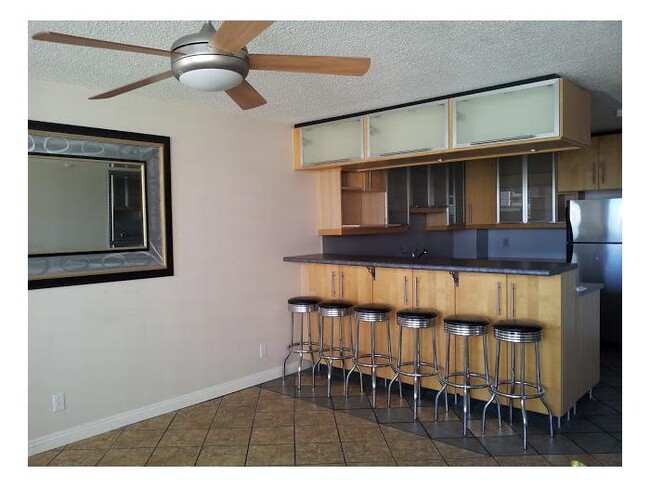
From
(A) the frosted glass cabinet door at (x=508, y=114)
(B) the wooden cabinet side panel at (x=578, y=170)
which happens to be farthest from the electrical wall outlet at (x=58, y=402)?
(B) the wooden cabinet side panel at (x=578, y=170)

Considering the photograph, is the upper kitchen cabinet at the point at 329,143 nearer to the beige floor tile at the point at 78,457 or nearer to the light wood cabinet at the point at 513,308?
the light wood cabinet at the point at 513,308

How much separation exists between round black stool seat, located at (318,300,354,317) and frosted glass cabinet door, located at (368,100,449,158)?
3.93ft

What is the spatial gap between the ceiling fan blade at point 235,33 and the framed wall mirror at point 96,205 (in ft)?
5.77

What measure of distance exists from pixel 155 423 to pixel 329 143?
2580 millimetres

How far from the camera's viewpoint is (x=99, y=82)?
3.30m

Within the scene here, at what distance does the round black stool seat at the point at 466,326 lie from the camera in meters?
3.33

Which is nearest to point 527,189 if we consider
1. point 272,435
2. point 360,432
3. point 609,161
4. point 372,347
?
point 609,161

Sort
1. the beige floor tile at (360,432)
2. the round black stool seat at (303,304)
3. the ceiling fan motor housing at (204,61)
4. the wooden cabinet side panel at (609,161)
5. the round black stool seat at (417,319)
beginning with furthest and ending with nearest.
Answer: the wooden cabinet side panel at (609,161) → the round black stool seat at (303,304) → the round black stool seat at (417,319) → the beige floor tile at (360,432) → the ceiling fan motor housing at (204,61)

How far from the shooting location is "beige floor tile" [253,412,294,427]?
3.52 metres

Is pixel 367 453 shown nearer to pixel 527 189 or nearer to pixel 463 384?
pixel 463 384

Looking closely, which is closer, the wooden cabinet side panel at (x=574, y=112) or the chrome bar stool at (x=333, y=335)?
the wooden cabinet side panel at (x=574, y=112)

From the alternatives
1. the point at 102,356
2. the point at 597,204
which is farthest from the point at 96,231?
the point at 597,204

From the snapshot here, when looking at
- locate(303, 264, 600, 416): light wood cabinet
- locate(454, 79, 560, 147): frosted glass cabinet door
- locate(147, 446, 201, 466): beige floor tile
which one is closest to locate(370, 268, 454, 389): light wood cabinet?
locate(303, 264, 600, 416): light wood cabinet
